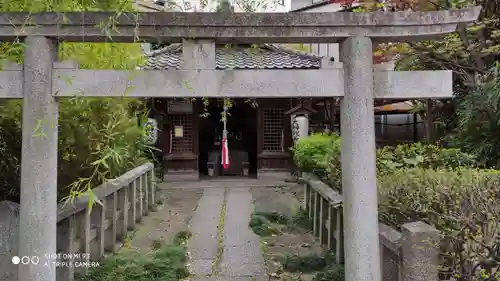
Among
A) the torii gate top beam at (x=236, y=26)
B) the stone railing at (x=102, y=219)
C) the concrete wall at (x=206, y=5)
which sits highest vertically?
the concrete wall at (x=206, y=5)

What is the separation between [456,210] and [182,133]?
12.0 metres

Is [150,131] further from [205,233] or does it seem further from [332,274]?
[332,274]

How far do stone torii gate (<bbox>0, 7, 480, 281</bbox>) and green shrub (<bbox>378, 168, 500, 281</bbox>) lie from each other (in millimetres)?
669

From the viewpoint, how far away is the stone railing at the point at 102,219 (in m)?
4.63

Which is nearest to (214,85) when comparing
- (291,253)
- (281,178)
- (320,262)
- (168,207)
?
(320,262)

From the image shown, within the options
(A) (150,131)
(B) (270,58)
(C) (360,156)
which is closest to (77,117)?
(C) (360,156)

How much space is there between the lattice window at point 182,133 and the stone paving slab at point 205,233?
11.3 feet

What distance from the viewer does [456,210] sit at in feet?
11.5

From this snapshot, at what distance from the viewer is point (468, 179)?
13.2ft

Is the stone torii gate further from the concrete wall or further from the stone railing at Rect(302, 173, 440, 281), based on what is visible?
the concrete wall

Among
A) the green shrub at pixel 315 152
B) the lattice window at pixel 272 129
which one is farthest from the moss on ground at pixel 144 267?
the lattice window at pixel 272 129

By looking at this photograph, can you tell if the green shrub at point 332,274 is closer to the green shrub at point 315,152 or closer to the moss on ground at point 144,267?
the moss on ground at point 144,267

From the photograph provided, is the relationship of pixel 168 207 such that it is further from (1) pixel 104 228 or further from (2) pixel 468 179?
(2) pixel 468 179

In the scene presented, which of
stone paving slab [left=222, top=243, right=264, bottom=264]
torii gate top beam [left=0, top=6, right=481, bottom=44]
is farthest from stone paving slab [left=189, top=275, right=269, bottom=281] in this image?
torii gate top beam [left=0, top=6, right=481, bottom=44]
